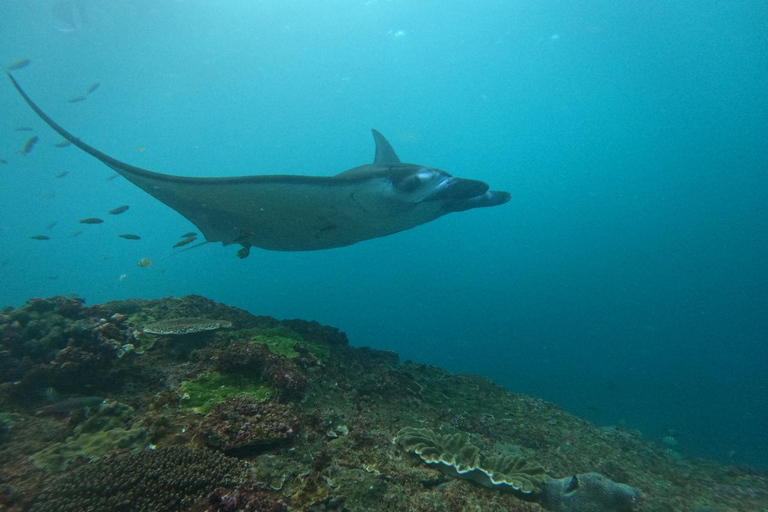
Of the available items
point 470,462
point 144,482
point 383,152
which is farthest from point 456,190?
point 144,482

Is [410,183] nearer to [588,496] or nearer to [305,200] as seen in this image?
[305,200]

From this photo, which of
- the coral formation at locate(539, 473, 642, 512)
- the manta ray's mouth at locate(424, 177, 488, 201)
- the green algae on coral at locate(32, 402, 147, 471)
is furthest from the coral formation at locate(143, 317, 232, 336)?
the coral formation at locate(539, 473, 642, 512)

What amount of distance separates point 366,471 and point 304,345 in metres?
2.44

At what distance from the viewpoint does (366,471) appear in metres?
2.86

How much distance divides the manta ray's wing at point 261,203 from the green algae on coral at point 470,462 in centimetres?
317

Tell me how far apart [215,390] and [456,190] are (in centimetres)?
438

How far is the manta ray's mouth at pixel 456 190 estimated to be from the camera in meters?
5.57

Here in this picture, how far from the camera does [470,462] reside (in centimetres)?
326

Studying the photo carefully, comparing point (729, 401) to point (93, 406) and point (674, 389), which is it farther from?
point (93, 406)

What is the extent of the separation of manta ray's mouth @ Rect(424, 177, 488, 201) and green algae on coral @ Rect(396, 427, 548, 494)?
11.5ft

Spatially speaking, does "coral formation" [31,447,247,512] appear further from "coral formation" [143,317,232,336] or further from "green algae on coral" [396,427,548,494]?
"coral formation" [143,317,232,336]

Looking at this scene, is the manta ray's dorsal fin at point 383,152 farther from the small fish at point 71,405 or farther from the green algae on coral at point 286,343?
the small fish at point 71,405

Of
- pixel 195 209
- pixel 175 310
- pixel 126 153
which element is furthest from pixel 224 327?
pixel 126 153

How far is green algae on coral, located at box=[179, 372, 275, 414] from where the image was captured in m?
3.50
